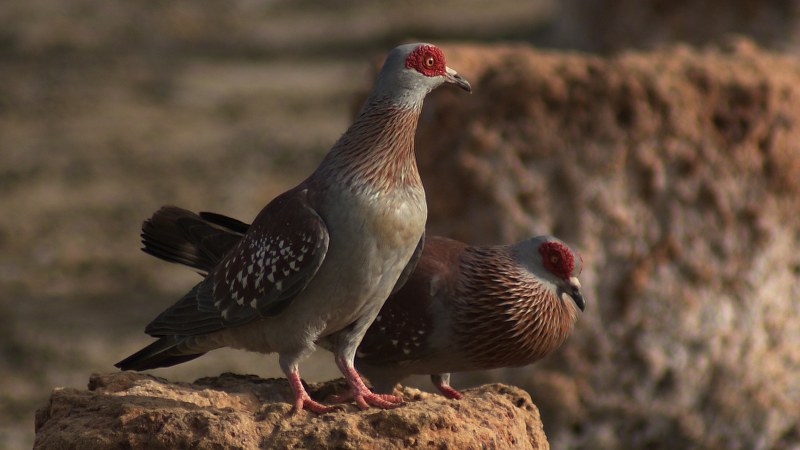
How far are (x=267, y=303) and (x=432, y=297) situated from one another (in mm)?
929

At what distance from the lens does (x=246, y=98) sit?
17.6 m

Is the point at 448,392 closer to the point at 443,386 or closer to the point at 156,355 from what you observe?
the point at 443,386

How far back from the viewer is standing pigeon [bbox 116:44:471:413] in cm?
441

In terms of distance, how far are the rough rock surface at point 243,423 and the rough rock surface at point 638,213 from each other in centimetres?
274

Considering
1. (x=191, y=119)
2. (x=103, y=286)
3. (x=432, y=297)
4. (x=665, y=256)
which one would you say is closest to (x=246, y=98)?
(x=191, y=119)

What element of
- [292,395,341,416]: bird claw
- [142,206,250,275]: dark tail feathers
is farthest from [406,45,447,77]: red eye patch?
[292,395,341,416]: bird claw

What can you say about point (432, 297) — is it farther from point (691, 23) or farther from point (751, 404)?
point (691, 23)

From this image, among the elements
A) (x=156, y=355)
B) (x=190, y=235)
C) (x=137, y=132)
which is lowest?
(x=156, y=355)

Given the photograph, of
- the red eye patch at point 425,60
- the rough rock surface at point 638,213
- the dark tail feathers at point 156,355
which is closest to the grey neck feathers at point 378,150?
the red eye patch at point 425,60

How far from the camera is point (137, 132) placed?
16516 mm

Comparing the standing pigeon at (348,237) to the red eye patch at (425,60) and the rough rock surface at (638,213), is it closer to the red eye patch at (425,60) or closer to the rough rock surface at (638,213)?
the red eye patch at (425,60)

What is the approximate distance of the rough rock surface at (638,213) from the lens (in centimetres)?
733

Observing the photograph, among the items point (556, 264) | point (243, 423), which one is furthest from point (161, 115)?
point (243, 423)

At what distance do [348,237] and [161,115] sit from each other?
515 inches
